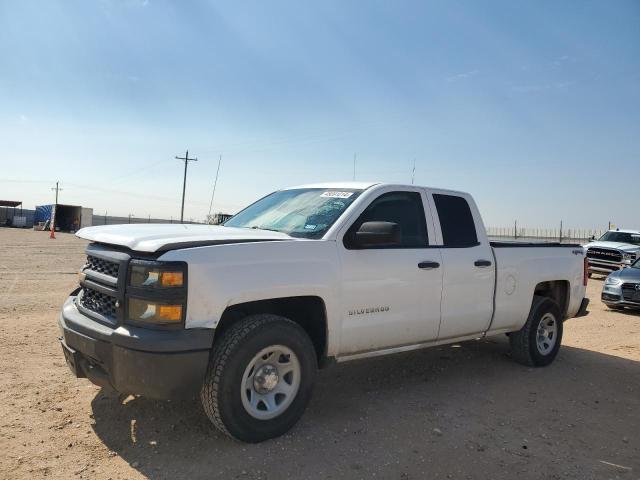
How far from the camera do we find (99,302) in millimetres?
3832

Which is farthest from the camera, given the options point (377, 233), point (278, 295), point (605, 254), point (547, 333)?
point (605, 254)

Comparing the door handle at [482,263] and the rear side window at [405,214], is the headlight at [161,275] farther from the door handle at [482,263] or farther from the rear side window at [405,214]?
the door handle at [482,263]

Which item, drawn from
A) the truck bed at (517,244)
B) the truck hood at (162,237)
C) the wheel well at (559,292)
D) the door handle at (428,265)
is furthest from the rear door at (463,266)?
the truck hood at (162,237)

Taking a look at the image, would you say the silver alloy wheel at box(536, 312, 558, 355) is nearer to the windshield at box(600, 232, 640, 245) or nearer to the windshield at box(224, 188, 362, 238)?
the windshield at box(224, 188, 362, 238)

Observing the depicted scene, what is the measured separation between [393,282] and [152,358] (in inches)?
83.0

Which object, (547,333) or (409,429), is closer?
(409,429)

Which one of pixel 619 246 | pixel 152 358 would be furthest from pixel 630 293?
pixel 152 358

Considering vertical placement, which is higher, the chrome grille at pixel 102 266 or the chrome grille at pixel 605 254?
the chrome grille at pixel 605 254

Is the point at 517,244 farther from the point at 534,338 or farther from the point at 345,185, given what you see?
the point at 345,185

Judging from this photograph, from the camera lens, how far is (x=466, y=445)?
3904 mm

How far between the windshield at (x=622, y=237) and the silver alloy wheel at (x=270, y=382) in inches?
714

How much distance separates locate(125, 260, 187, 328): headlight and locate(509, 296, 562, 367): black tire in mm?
4370

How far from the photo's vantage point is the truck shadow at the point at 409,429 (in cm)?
350

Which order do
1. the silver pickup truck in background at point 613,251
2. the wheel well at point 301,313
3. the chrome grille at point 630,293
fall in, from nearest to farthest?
1. the wheel well at point 301,313
2. the chrome grille at point 630,293
3. the silver pickup truck in background at point 613,251
